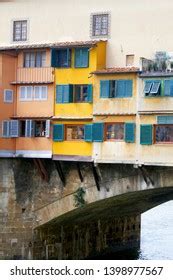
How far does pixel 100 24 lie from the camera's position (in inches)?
1107

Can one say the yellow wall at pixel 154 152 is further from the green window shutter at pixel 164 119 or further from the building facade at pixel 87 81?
the green window shutter at pixel 164 119

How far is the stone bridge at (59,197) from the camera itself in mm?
27438

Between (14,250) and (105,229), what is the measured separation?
6.98 meters

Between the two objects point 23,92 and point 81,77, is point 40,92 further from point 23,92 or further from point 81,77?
point 81,77

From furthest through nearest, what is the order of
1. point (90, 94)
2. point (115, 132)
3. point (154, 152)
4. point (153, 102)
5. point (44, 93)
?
point (44, 93) < point (90, 94) < point (115, 132) < point (153, 102) < point (154, 152)

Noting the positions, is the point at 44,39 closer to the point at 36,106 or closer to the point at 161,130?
the point at 36,106

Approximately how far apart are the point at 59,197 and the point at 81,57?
5.29 metres

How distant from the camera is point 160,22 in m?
27.0

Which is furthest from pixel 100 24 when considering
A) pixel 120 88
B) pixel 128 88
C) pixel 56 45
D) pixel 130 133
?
pixel 130 133

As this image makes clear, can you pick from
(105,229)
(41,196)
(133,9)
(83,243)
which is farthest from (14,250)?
(133,9)

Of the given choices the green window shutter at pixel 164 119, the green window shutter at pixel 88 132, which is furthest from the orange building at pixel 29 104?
the green window shutter at pixel 164 119

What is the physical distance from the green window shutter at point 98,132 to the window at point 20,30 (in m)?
4.87

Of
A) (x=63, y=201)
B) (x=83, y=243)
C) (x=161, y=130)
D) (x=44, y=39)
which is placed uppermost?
(x=44, y=39)

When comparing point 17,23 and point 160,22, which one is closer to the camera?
point 160,22
